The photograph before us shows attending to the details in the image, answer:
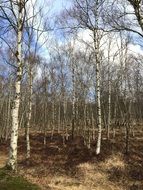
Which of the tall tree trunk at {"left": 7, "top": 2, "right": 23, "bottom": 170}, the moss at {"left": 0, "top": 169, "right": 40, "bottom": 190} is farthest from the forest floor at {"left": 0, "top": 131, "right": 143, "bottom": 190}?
the moss at {"left": 0, "top": 169, "right": 40, "bottom": 190}

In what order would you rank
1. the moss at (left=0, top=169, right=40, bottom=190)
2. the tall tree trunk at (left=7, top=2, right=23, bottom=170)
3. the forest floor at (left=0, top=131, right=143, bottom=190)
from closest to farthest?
the moss at (left=0, top=169, right=40, bottom=190) → the tall tree trunk at (left=7, top=2, right=23, bottom=170) → the forest floor at (left=0, top=131, right=143, bottom=190)

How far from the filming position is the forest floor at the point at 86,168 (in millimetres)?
17422

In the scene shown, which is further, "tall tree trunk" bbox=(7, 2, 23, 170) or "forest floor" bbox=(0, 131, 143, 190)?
"forest floor" bbox=(0, 131, 143, 190)

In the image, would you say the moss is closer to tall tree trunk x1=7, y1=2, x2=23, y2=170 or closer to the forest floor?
tall tree trunk x1=7, y1=2, x2=23, y2=170

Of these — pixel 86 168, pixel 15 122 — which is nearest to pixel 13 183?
pixel 15 122

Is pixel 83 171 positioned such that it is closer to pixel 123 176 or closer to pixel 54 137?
pixel 123 176

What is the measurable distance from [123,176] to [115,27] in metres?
10.1

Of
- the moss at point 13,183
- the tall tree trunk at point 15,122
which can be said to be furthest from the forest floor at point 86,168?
the moss at point 13,183

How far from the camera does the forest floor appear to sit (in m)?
17.4

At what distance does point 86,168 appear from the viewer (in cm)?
2047

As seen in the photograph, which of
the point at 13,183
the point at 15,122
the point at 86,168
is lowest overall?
the point at 86,168

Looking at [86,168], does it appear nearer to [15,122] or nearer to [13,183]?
[15,122]

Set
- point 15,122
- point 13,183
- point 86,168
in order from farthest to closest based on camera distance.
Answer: point 86,168
point 15,122
point 13,183

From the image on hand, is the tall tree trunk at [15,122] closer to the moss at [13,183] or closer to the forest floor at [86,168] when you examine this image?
the moss at [13,183]
